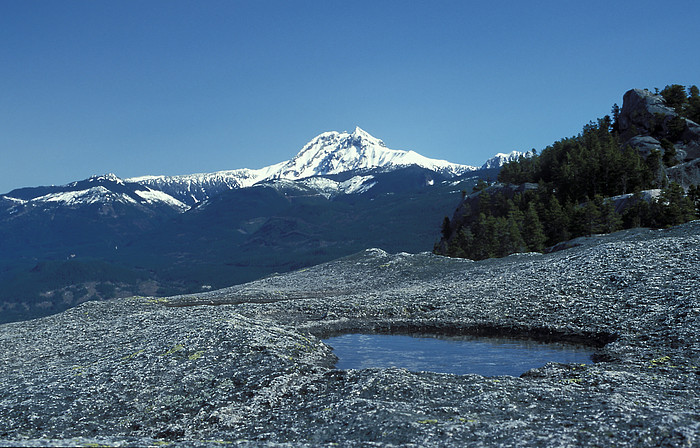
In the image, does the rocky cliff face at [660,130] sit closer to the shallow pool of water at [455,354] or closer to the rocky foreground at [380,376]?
the rocky foreground at [380,376]

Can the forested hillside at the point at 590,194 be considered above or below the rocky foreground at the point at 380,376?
above

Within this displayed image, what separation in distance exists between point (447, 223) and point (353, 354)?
130 m

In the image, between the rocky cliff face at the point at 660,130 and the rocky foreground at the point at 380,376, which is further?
the rocky cliff face at the point at 660,130

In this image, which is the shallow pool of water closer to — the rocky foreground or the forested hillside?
the rocky foreground

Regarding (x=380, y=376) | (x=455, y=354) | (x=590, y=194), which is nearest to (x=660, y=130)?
(x=590, y=194)

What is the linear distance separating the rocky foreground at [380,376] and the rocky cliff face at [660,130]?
8348cm

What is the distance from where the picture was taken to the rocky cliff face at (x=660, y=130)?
11906 cm

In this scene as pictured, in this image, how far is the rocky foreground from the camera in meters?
17.3

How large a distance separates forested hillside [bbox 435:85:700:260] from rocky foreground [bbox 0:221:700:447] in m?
50.7

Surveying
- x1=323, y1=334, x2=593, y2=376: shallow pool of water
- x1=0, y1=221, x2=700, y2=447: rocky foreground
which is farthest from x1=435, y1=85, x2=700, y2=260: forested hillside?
x1=323, y1=334, x2=593, y2=376: shallow pool of water

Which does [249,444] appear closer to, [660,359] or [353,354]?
[353,354]

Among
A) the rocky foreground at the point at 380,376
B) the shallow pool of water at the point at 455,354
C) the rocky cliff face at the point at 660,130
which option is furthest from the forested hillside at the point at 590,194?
the shallow pool of water at the point at 455,354

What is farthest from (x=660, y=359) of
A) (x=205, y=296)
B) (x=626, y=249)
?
(x=205, y=296)

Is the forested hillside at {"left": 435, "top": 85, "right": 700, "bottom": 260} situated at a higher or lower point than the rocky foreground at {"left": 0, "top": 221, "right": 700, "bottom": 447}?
higher
